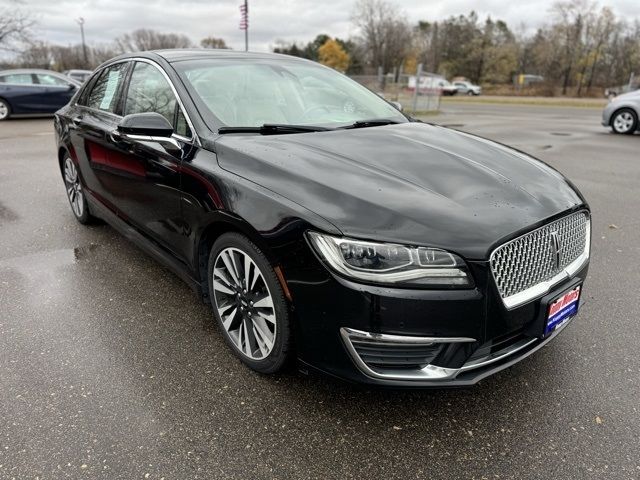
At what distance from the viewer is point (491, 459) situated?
2086 millimetres

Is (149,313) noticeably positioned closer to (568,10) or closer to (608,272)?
(608,272)

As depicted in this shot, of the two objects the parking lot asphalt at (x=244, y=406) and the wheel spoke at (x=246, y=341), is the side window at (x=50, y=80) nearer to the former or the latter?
the parking lot asphalt at (x=244, y=406)

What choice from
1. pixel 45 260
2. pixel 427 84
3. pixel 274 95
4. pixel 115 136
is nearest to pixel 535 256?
pixel 274 95

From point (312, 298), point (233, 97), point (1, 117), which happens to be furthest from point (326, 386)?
point (1, 117)

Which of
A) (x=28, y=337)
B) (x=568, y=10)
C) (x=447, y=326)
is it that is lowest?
(x=28, y=337)

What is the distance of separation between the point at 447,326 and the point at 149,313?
82.2 inches

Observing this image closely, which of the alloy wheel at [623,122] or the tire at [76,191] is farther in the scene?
Answer: the alloy wheel at [623,122]

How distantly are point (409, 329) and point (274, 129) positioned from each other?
4.94ft

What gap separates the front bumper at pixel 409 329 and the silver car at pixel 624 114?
42.1 feet

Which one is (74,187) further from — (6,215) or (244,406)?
(244,406)

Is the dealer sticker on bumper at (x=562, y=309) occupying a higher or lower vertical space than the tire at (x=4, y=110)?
higher

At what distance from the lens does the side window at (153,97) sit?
295cm

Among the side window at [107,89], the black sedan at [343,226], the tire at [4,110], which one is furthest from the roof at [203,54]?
the tire at [4,110]

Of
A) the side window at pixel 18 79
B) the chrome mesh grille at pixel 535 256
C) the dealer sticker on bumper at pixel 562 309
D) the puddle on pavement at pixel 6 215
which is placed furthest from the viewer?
the side window at pixel 18 79
